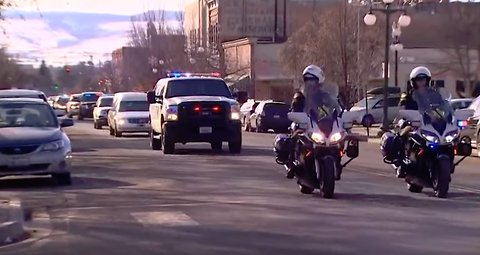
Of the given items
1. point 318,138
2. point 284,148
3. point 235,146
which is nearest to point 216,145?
point 235,146

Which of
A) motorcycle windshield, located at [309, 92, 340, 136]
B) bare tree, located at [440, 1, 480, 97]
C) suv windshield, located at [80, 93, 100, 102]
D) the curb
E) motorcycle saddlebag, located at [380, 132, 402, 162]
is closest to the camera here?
the curb

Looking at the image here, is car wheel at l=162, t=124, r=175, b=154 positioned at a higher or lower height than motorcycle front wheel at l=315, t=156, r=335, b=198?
lower

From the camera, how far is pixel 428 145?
14992 millimetres

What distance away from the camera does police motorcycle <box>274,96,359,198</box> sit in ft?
48.6

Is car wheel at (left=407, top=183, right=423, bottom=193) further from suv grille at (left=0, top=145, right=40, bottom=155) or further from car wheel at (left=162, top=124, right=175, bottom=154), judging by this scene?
car wheel at (left=162, top=124, right=175, bottom=154)

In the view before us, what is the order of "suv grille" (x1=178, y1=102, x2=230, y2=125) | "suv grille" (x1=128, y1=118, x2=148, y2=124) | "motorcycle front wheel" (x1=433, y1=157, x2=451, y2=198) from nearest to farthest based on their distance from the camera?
"motorcycle front wheel" (x1=433, y1=157, x2=451, y2=198)
"suv grille" (x1=178, y1=102, x2=230, y2=125)
"suv grille" (x1=128, y1=118, x2=148, y2=124)

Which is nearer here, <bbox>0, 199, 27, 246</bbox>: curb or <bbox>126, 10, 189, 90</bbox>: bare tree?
<bbox>0, 199, 27, 246</bbox>: curb

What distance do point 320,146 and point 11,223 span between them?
4.87 metres

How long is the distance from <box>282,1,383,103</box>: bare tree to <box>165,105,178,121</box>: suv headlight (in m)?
23.1

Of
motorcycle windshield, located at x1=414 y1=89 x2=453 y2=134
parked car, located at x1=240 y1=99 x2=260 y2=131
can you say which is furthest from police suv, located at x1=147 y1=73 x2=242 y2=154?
parked car, located at x1=240 y1=99 x2=260 y2=131

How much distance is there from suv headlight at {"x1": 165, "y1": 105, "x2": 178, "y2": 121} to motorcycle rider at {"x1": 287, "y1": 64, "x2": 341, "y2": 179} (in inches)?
410

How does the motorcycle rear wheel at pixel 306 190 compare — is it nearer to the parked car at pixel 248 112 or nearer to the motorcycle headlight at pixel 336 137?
the motorcycle headlight at pixel 336 137

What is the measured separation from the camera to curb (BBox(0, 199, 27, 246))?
1155cm

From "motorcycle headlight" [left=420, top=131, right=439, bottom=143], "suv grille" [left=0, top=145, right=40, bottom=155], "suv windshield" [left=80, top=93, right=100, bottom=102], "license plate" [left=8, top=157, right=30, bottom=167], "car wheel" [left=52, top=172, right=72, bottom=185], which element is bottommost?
"suv windshield" [left=80, top=93, right=100, bottom=102]
